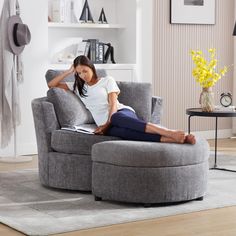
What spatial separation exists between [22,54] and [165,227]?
3203mm

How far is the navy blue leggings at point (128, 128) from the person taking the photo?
491 cm

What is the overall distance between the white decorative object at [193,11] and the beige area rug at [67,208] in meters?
2.95

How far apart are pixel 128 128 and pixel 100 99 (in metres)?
0.49

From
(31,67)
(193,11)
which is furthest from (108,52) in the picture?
(193,11)

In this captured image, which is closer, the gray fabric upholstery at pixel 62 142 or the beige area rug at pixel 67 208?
the beige area rug at pixel 67 208

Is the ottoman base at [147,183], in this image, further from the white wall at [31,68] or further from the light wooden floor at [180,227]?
the white wall at [31,68]

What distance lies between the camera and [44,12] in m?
6.88

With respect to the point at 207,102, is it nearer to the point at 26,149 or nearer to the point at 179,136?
the point at 179,136

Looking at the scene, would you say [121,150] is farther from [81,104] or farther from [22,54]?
[22,54]

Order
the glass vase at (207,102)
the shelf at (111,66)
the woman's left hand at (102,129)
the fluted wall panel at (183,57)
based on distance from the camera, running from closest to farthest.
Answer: the woman's left hand at (102,129)
the glass vase at (207,102)
the shelf at (111,66)
the fluted wall panel at (183,57)

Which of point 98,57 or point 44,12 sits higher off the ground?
point 44,12

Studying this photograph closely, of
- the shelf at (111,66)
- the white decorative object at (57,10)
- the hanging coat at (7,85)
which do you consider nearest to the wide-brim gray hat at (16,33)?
the hanging coat at (7,85)

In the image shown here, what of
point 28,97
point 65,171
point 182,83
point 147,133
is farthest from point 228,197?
point 182,83

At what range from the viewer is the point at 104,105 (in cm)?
538
